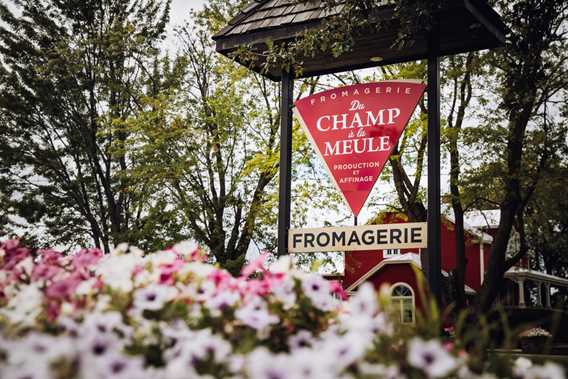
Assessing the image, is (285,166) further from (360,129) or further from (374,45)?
(374,45)

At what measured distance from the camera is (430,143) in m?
6.09

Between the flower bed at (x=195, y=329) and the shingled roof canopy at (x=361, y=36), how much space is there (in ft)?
12.5

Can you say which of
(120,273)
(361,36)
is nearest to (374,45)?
(361,36)

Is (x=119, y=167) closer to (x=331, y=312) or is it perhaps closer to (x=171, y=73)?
(x=171, y=73)

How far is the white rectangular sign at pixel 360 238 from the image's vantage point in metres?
5.77

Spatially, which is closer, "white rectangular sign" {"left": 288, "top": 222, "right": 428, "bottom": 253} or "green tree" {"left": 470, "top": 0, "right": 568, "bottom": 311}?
"white rectangular sign" {"left": 288, "top": 222, "right": 428, "bottom": 253}

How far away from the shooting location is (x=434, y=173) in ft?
19.6

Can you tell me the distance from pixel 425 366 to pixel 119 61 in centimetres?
2051

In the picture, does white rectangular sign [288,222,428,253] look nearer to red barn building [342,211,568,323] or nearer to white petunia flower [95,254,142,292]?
white petunia flower [95,254,142,292]

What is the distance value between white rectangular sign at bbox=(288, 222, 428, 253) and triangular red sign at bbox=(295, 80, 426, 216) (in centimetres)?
30

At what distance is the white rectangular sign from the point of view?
5773mm

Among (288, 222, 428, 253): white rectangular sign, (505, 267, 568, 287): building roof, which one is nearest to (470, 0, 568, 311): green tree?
(288, 222, 428, 253): white rectangular sign

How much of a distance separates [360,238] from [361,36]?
1.89m

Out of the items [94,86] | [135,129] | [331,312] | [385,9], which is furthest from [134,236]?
[331,312]
